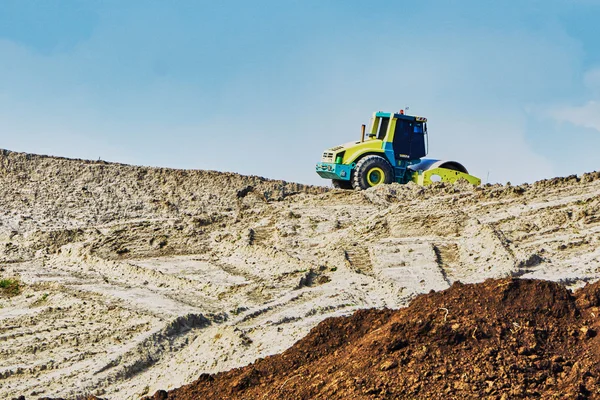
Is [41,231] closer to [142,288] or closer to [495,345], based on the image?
[142,288]

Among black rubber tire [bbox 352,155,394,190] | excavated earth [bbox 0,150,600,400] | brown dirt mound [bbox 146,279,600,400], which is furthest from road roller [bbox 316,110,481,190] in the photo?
brown dirt mound [bbox 146,279,600,400]

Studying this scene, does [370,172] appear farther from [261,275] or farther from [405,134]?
[261,275]

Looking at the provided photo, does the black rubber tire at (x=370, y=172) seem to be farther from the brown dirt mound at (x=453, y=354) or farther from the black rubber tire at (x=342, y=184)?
the brown dirt mound at (x=453, y=354)

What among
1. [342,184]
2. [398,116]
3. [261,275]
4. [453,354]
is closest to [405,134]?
[398,116]

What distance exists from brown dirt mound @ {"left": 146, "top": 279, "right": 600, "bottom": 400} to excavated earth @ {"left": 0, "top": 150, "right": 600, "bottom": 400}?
2 cm

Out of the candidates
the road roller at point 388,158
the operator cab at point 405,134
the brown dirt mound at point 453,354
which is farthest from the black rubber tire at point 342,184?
the brown dirt mound at point 453,354

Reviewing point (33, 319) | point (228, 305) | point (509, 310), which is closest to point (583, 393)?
point (509, 310)

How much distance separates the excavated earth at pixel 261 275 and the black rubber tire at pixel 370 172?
1.04m

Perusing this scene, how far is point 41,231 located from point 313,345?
11.4m

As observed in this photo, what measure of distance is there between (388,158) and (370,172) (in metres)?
0.72

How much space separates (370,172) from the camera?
2098cm

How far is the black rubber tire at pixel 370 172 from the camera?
2089 centimetres

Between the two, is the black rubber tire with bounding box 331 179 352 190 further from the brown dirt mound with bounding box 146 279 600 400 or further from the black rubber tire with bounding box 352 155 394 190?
the brown dirt mound with bounding box 146 279 600 400

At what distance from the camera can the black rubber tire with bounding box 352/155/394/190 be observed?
20.9 metres
